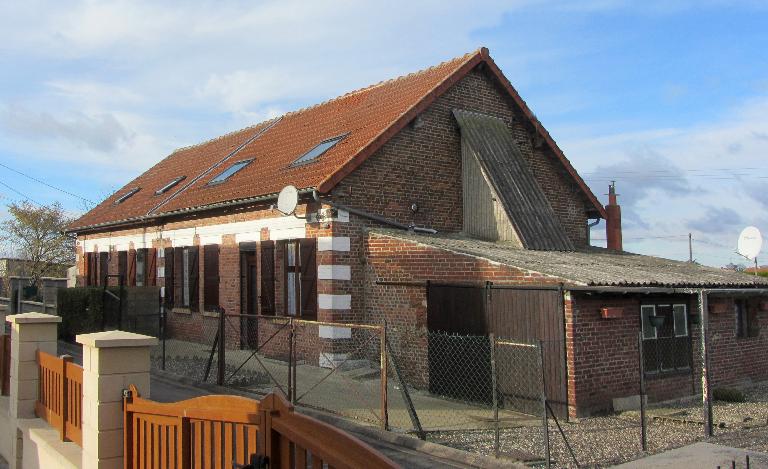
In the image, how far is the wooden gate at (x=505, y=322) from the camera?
10.8 m

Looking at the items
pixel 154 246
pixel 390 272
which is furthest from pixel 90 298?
pixel 390 272

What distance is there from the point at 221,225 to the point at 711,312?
1135 cm

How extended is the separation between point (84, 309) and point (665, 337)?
14465 mm

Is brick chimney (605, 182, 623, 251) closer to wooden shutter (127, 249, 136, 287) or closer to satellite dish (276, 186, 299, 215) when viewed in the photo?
satellite dish (276, 186, 299, 215)

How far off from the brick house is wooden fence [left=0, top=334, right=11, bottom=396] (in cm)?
614

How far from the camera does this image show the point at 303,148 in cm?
1805

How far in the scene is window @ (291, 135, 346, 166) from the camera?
1658cm

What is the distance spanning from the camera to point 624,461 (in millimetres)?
8000

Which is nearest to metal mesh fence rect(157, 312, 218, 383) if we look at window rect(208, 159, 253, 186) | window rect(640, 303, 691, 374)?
window rect(208, 159, 253, 186)

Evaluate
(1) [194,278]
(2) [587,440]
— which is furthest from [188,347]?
(2) [587,440]

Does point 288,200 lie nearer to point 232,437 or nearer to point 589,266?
point 589,266

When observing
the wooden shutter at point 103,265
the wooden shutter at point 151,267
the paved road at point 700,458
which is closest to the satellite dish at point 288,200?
the wooden shutter at point 151,267

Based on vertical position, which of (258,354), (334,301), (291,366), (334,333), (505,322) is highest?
(334,301)

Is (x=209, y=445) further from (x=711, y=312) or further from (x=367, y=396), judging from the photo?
(x=711, y=312)
